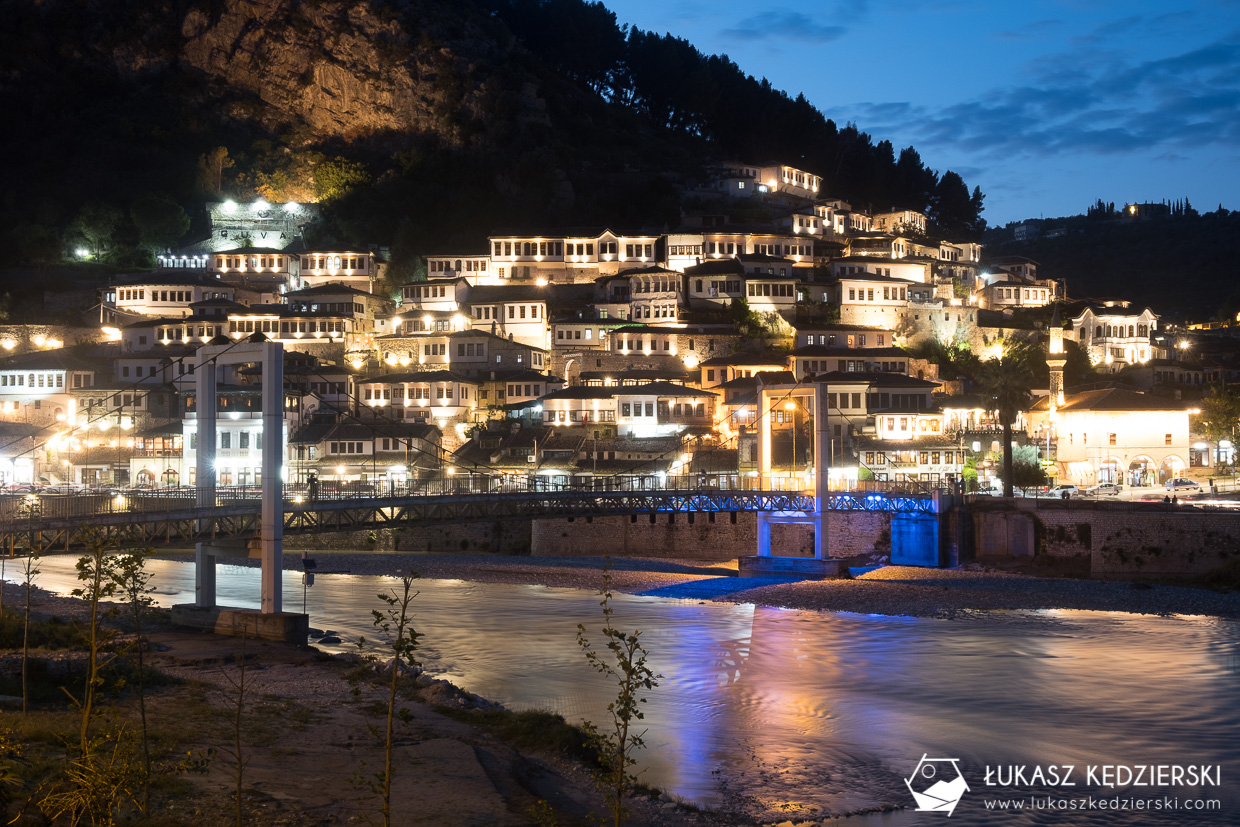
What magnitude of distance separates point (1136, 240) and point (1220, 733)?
12502 cm

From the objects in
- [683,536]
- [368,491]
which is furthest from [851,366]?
[368,491]

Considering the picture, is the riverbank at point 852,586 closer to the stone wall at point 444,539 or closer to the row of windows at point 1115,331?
the stone wall at point 444,539

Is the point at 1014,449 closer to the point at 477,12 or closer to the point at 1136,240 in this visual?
the point at 477,12

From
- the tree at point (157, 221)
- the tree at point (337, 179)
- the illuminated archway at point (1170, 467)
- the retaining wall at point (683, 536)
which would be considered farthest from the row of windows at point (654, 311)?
the tree at point (157, 221)

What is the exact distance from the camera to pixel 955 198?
10019 cm

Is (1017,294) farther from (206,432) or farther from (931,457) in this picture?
(206,432)

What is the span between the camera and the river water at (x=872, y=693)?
51.3ft

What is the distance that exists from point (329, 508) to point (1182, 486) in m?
35.6

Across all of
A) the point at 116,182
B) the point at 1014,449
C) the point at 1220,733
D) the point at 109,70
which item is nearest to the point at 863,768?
the point at 1220,733

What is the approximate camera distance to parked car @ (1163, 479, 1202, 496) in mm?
46500

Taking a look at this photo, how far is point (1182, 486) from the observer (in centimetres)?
4788

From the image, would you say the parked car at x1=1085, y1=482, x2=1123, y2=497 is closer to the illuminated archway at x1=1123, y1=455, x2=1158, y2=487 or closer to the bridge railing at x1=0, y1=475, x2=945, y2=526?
the illuminated archway at x1=1123, y1=455, x2=1158, y2=487

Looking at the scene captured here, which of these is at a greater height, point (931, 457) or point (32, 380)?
point (32, 380)

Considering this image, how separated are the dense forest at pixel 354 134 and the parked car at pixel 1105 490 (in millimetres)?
39066
